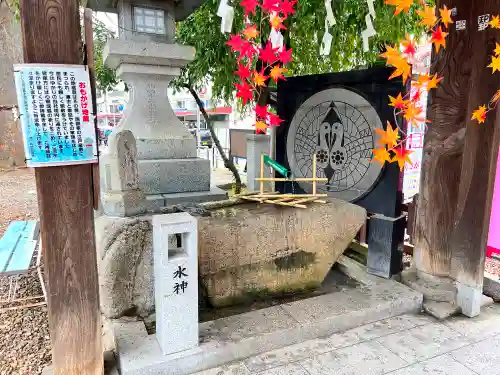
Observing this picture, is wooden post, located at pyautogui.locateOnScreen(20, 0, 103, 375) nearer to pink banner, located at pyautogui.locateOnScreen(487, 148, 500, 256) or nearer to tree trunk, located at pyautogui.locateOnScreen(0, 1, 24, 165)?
pink banner, located at pyautogui.locateOnScreen(487, 148, 500, 256)

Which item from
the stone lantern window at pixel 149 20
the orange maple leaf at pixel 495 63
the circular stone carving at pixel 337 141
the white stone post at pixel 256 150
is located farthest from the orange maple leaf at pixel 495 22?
the white stone post at pixel 256 150

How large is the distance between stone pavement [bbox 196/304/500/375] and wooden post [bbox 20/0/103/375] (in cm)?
90

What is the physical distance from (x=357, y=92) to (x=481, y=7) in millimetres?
1316

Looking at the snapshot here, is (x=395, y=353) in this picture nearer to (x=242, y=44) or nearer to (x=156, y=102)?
(x=242, y=44)

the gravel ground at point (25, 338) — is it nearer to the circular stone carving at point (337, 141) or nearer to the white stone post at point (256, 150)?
the circular stone carving at point (337, 141)

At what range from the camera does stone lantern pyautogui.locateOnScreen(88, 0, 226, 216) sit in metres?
4.18

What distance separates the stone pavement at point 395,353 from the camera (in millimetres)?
2682

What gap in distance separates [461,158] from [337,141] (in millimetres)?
1349

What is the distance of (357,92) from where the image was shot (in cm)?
398

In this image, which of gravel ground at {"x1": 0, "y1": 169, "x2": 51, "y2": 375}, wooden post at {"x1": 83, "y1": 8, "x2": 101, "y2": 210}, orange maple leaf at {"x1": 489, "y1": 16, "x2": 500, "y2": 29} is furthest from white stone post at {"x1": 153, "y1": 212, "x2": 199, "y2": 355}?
orange maple leaf at {"x1": 489, "y1": 16, "x2": 500, "y2": 29}

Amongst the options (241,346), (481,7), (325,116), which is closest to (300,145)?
(325,116)

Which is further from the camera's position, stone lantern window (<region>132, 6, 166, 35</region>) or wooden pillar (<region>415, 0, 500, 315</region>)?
stone lantern window (<region>132, 6, 166, 35</region>)

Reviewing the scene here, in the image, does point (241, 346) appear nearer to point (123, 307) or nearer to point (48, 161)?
point (123, 307)

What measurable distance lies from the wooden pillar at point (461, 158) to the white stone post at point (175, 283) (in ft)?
8.46
